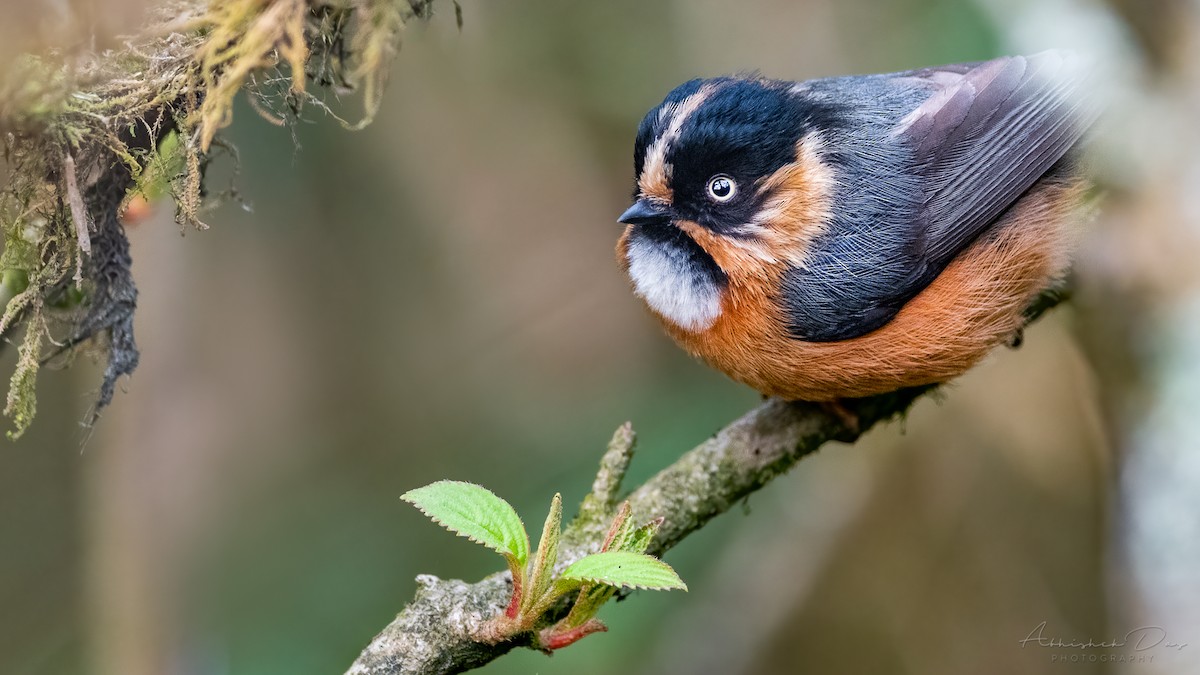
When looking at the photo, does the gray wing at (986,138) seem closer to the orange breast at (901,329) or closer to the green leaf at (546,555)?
the orange breast at (901,329)

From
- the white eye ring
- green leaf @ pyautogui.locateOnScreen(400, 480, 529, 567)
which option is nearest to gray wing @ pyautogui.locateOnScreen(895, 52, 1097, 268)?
the white eye ring

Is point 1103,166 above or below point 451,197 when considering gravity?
below

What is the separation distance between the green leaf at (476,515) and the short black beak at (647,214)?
1235 millimetres

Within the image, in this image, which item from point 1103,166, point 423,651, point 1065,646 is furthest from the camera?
point 1065,646

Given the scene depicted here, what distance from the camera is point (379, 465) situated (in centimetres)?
516

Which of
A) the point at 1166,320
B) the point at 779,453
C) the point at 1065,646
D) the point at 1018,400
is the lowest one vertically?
the point at 1065,646

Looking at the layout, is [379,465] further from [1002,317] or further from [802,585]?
[1002,317]

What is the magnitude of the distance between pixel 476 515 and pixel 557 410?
3.30m

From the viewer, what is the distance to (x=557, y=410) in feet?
16.6

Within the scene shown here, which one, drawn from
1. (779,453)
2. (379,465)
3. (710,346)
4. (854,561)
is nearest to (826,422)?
(779,453)

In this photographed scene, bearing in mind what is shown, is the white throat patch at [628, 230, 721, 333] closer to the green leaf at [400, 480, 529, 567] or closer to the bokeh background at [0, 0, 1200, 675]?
the bokeh background at [0, 0, 1200, 675]

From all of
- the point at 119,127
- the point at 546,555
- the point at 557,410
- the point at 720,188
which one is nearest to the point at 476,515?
the point at 546,555

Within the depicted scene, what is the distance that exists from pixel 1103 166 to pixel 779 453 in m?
1.62
